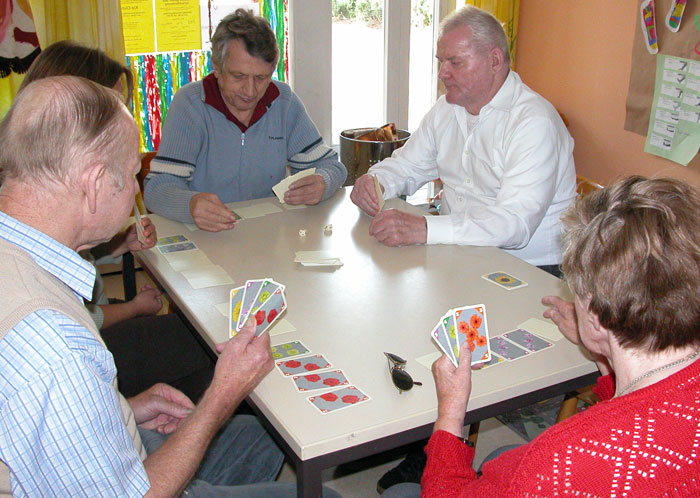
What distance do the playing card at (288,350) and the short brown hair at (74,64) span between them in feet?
3.84

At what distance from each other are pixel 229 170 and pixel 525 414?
5.61ft

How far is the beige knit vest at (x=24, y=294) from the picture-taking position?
3.47 ft

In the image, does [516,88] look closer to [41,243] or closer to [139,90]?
[41,243]

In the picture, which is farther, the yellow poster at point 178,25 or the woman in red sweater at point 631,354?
the yellow poster at point 178,25

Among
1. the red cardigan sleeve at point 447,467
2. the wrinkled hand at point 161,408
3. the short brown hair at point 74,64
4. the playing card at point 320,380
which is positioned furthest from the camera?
the short brown hair at point 74,64

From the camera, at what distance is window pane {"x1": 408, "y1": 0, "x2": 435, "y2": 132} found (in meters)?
4.61

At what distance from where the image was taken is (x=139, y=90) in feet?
12.7

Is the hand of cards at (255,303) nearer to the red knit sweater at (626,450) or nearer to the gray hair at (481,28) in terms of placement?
the red knit sweater at (626,450)

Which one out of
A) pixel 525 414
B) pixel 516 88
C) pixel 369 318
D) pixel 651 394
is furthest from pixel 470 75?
pixel 651 394

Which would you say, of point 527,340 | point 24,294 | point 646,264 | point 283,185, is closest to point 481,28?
point 283,185

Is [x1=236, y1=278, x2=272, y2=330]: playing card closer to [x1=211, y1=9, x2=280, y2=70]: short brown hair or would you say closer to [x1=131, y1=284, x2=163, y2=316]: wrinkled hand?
[x1=131, y1=284, x2=163, y2=316]: wrinkled hand

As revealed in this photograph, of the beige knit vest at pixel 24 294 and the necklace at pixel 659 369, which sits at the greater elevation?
the beige knit vest at pixel 24 294

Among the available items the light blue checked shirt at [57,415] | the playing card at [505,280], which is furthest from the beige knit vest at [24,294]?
the playing card at [505,280]

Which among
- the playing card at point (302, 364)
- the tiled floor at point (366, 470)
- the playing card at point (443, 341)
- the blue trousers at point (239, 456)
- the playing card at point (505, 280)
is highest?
the playing card at point (443, 341)
